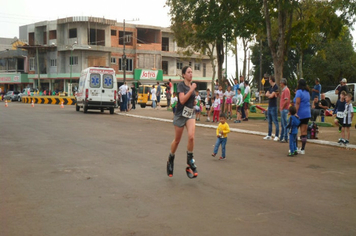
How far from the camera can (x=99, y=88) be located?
2630 centimetres

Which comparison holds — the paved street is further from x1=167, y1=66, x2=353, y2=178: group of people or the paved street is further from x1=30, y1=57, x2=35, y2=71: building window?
x1=30, y1=57, x2=35, y2=71: building window

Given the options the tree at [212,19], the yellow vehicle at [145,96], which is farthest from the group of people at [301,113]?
the yellow vehicle at [145,96]

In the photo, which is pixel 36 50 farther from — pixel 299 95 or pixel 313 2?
pixel 299 95

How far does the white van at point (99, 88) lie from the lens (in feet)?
85.8

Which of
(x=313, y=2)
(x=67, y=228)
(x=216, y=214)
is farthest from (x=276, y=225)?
(x=313, y=2)

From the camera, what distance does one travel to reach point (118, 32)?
64250 millimetres

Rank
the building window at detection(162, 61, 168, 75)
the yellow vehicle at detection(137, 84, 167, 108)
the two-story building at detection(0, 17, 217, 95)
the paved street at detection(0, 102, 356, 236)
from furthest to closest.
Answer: the building window at detection(162, 61, 168, 75) < the two-story building at detection(0, 17, 217, 95) < the yellow vehicle at detection(137, 84, 167, 108) < the paved street at detection(0, 102, 356, 236)

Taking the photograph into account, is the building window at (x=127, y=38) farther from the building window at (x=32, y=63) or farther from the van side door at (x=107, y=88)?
the van side door at (x=107, y=88)

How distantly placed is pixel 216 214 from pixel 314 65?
1937 inches

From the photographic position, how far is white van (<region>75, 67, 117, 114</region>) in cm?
2614

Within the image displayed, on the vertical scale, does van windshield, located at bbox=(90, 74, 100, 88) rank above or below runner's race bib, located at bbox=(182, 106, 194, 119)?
above

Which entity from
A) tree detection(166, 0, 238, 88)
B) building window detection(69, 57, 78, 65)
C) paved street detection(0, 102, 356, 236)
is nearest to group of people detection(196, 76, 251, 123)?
tree detection(166, 0, 238, 88)

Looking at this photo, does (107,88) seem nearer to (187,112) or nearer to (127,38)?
(187,112)

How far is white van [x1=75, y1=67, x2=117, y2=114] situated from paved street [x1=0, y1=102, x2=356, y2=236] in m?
14.7
